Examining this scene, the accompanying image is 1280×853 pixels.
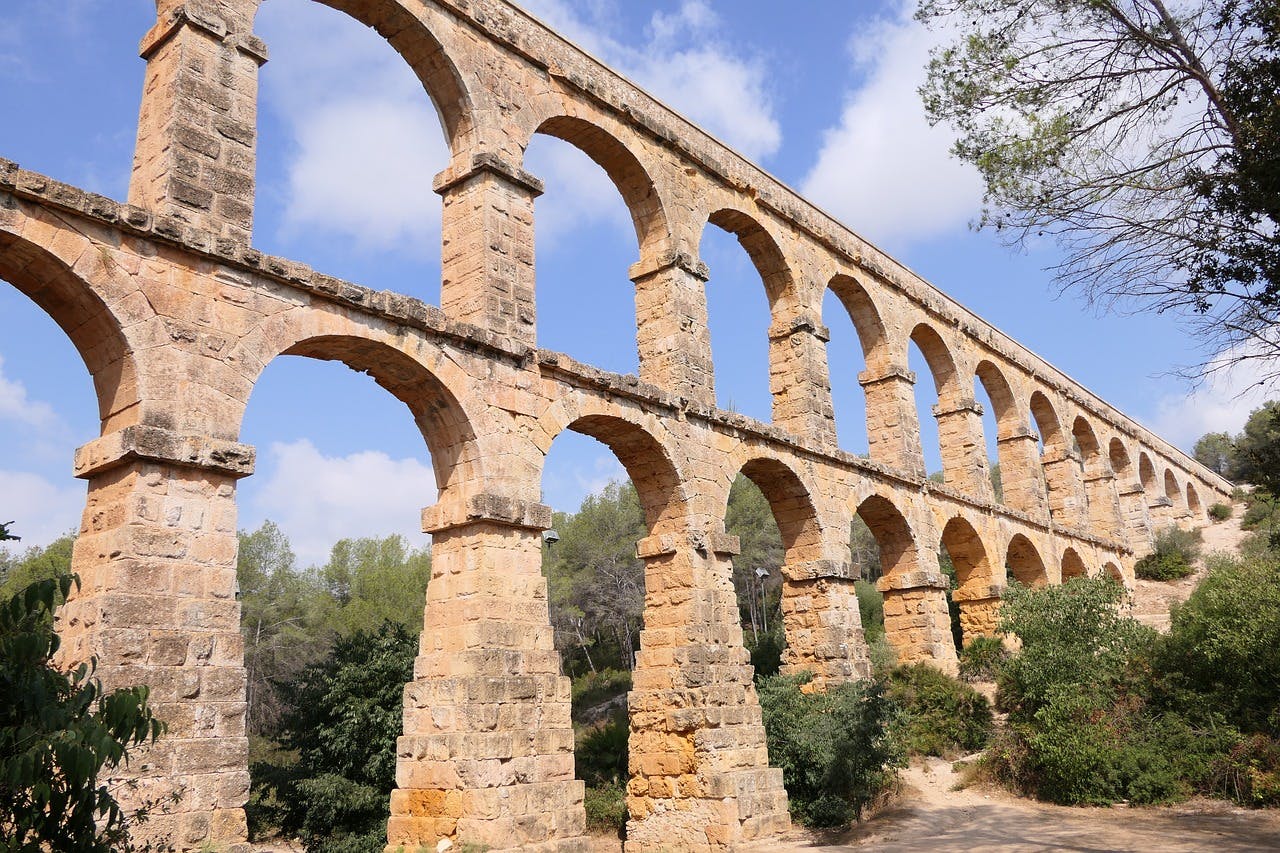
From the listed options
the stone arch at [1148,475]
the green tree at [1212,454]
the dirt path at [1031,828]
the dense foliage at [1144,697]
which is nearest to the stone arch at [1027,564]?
the dense foliage at [1144,697]

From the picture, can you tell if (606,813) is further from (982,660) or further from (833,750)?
(982,660)

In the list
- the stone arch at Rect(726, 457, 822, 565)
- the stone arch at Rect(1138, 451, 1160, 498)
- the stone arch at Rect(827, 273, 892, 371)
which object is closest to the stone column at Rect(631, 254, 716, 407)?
the stone arch at Rect(726, 457, 822, 565)

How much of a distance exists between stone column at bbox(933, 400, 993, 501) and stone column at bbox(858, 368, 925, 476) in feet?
8.42

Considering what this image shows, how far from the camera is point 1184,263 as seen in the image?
7.03m

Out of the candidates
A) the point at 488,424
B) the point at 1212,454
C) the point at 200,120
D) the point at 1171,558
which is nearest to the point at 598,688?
the point at 488,424

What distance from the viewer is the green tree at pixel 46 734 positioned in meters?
2.60

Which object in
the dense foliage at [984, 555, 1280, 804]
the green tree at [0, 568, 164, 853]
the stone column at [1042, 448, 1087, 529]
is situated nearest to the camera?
the green tree at [0, 568, 164, 853]

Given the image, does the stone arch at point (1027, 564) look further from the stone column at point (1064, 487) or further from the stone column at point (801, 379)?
the stone column at point (801, 379)

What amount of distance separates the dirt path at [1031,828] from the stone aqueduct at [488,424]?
143 cm

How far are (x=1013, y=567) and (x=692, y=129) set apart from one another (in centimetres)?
1227

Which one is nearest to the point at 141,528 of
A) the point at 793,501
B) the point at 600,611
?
the point at 793,501

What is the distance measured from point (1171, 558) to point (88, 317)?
28680 mm

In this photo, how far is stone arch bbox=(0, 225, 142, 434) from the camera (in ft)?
22.2

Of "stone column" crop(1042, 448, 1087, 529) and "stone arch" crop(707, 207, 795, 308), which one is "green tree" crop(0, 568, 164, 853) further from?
"stone column" crop(1042, 448, 1087, 529)
